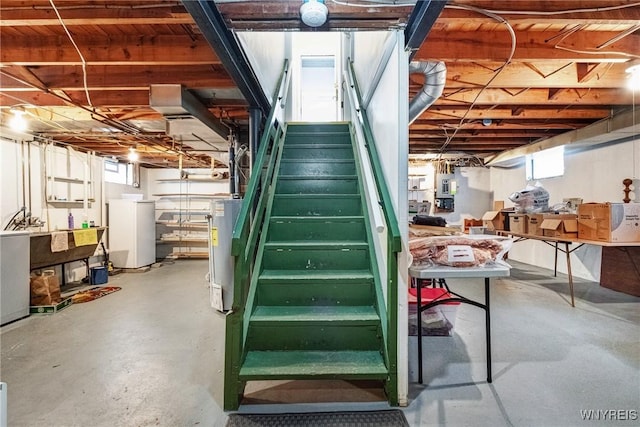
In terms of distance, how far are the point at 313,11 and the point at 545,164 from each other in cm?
647

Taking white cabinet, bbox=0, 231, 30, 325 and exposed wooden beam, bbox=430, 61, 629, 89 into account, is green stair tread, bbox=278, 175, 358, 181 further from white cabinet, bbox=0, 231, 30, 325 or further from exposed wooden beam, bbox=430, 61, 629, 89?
white cabinet, bbox=0, 231, 30, 325

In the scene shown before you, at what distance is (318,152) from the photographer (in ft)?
12.1

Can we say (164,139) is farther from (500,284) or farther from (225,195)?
(500,284)

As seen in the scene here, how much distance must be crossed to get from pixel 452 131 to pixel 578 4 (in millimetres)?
3278

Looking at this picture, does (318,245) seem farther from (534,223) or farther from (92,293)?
(92,293)

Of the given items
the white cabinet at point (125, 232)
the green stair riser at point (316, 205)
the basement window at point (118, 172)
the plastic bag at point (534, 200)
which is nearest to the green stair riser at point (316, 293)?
the green stair riser at point (316, 205)

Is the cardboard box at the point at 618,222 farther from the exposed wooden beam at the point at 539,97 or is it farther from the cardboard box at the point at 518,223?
the exposed wooden beam at the point at 539,97

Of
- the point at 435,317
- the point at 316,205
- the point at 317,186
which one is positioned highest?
the point at 317,186

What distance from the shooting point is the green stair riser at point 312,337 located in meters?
1.95

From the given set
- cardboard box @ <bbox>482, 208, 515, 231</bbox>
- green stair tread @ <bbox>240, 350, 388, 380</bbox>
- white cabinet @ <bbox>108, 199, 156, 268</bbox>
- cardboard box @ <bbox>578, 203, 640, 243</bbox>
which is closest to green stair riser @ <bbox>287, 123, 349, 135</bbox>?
green stair tread @ <bbox>240, 350, 388, 380</bbox>

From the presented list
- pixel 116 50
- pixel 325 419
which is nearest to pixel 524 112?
pixel 325 419

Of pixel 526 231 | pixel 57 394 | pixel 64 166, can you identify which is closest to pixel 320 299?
pixel 57 394

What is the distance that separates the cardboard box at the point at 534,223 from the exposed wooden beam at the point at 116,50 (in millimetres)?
4469

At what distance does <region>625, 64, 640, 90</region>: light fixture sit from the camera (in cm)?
287
